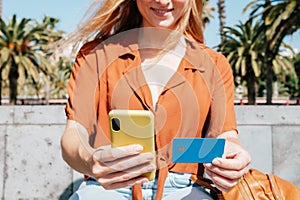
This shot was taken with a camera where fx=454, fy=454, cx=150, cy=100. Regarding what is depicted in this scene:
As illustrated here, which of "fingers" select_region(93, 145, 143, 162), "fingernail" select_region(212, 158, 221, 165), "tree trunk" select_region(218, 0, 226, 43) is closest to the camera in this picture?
"fingers" select_region(93, 145, 143, 162)

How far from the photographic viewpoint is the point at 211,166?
4.45 ft

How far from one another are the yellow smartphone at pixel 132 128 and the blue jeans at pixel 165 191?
21cm

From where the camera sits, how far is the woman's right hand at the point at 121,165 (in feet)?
4.07

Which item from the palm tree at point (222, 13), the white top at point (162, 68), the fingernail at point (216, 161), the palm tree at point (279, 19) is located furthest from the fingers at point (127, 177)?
the palm tree at point (222, 13)

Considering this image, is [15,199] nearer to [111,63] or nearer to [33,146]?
[33,146]

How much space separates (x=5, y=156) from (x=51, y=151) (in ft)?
1.03

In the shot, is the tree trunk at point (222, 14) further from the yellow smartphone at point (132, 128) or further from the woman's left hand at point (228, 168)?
the yellow smartphone at point (132, 128)

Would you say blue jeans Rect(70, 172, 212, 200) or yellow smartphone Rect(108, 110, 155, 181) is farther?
blue jeans Rect(70, 172, 212, 200)

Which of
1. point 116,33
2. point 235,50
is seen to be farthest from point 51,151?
point 235,50

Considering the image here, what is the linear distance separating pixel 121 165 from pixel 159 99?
1.39 ft

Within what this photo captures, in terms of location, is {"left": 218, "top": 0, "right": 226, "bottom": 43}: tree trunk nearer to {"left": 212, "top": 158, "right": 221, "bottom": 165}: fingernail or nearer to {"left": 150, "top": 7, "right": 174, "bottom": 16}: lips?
{"left": 150, "top": 7, "right": 174, "bottom": 16}: lips

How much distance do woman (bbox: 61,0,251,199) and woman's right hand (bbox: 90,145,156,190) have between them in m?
0.07

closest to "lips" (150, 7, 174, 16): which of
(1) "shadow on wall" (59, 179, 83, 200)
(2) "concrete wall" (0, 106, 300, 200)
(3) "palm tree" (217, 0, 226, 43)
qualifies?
(2) "concrete wall" (0, 106, 300, 200)

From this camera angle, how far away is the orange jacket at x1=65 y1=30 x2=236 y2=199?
158 cm
